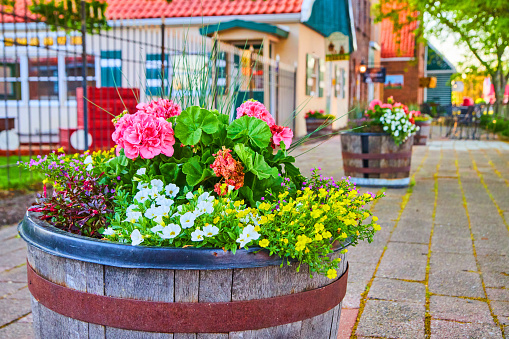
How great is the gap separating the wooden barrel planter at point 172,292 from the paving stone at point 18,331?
130 centimetres

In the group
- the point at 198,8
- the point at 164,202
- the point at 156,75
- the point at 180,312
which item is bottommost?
the point at 180,312

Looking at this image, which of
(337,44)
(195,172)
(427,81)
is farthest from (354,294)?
(427,81)

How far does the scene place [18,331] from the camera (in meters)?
2.97

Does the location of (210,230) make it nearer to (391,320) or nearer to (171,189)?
(171,189)

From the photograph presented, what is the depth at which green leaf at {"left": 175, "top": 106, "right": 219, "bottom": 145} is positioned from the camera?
208 centimetres

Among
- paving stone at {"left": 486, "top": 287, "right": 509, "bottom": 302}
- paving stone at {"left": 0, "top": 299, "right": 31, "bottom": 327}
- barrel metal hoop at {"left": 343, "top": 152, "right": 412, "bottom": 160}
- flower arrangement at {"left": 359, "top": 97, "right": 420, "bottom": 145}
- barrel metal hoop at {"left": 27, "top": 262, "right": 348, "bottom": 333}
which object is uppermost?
flower arrangement at {"left": 359, "top": 97, "right": 420, "bottom": 145}

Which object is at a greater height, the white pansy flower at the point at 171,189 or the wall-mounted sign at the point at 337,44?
the wall-mounted sign at the point at 337,44

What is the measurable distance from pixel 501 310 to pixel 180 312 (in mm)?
2302

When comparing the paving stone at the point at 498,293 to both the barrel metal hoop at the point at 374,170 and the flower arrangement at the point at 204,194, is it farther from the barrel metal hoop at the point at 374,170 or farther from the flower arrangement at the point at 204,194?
the barrel metal hoop at the point at 374,170

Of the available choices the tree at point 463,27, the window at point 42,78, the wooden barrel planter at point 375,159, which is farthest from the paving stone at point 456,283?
the window at point 42,78

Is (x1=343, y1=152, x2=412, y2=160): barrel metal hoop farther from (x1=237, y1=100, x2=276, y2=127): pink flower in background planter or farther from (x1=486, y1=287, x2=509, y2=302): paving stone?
(x1=237, y1=100, x2=276, y2=127): pink flower in background planter

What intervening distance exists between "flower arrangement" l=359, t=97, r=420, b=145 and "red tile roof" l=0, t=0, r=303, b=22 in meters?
8.75

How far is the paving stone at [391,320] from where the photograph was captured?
2.90m

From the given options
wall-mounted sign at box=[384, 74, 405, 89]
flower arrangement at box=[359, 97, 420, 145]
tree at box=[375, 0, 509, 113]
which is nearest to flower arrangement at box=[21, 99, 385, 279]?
flower arrangement at box=[359, 97, 420, 145]
